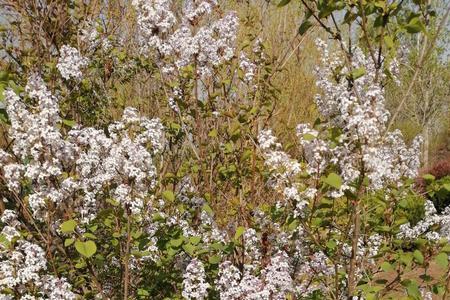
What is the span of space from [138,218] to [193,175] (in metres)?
1.59

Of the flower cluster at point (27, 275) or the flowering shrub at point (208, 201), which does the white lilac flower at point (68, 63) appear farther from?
the flower cluster at point (27, 275)

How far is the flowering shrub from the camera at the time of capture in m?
2.77

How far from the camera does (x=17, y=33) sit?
574cm

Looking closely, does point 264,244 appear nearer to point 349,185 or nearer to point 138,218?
point 138,218

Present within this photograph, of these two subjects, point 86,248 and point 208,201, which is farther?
point 208,201

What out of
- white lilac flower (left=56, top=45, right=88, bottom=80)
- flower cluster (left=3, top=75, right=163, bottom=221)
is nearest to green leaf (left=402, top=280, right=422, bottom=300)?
flower cluster (left=3, top=75, right=163, bottom=221)

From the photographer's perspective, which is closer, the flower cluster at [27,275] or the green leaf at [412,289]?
the green leaf at [412,289]

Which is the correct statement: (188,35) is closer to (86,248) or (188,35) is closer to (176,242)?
(176,242)

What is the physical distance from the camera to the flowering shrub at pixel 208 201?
109 inches

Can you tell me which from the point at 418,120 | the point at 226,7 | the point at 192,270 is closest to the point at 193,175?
the point at 192,270

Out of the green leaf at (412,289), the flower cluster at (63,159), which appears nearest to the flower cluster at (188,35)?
the flower cluster at (63,159)

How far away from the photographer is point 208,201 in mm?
3920

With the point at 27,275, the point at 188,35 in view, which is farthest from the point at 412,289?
the point at 188,35

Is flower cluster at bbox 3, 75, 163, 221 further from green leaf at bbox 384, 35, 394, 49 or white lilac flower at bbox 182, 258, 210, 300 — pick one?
green leaf at bbox 384, 35, 394, 49
